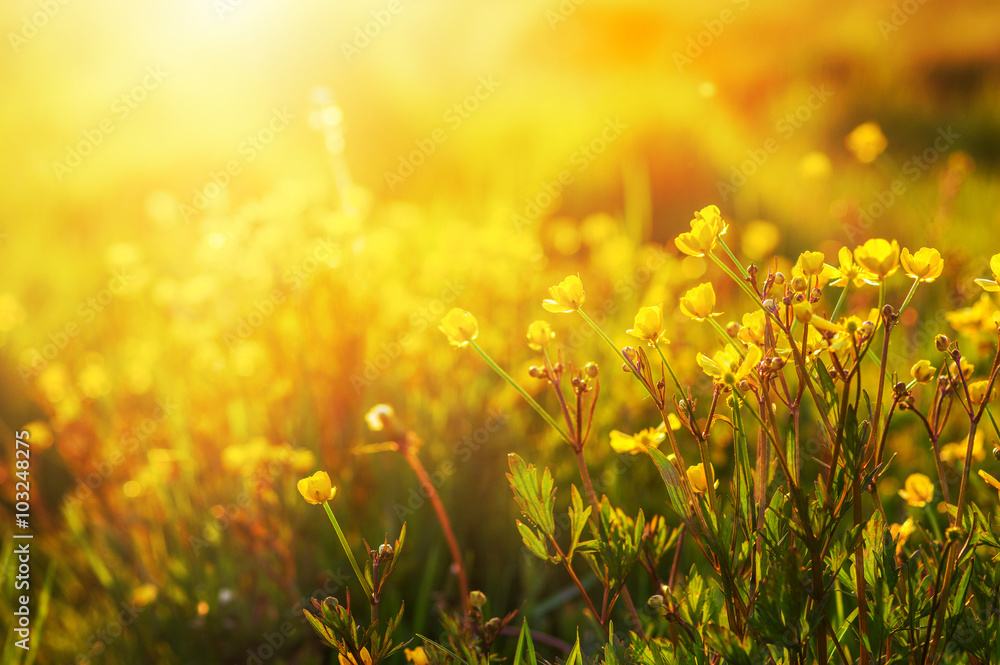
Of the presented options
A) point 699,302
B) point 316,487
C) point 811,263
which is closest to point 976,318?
point 811,263

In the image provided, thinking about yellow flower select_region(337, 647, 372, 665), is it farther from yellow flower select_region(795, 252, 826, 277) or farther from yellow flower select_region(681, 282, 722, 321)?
yellow flower select_region(795, 252, 826, 277)

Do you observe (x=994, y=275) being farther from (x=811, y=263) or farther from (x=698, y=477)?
(x=698, y=477)

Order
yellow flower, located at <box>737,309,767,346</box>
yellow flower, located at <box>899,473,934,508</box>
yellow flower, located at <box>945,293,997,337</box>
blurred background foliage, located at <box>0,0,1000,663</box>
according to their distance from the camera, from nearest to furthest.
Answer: yellow flower, located at <box>737,309,767,346</box> → yellow flower, located at <box>899,473,934,508</box> → yellow flower, located at <box>945,293,997,337</box> → blurred background foliage, located at <box>0,0,1000,663</box>

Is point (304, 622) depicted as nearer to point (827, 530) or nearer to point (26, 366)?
point (827, 530)

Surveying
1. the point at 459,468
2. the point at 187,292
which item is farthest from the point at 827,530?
the point at 187,292

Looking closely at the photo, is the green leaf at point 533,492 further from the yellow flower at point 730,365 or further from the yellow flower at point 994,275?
the yellow flower at point 994,275

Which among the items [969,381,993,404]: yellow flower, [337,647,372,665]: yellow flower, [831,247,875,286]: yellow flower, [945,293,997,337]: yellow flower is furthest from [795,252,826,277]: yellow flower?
[337,647,372,665]: yellow flower

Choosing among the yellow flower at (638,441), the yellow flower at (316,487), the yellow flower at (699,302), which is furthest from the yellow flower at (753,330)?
the yellow flower at (316,487)
